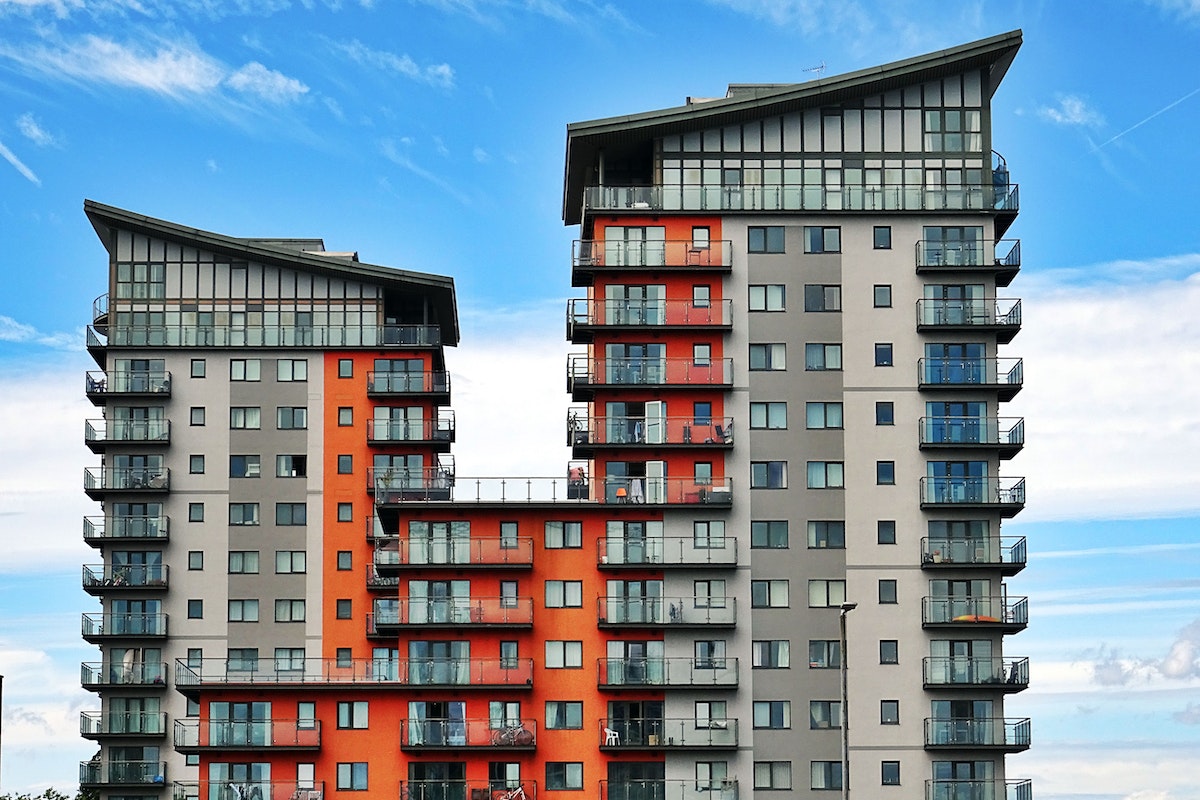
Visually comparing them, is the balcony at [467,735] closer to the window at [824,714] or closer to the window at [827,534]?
the window at [824,714]

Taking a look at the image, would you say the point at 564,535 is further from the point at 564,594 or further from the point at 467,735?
the point at 467,735

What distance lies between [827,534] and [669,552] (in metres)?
7.66

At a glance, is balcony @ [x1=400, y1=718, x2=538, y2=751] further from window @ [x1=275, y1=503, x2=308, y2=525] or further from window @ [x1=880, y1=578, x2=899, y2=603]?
window @ [x1=275, y1=503, x2=308, y2=525]

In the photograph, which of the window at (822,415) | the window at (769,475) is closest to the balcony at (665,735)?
the window at (769,475)

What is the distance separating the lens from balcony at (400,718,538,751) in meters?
101

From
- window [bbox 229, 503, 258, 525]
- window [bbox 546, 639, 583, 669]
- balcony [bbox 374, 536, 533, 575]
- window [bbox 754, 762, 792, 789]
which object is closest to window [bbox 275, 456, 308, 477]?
window [bbox 229, 503, 258, 525]

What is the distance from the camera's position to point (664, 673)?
102 m

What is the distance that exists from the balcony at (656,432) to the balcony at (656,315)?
4.44 meters

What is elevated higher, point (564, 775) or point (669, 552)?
point (669, 552)

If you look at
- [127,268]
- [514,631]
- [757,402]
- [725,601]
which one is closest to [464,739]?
[514,631]

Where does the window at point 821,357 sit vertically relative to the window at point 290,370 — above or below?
below

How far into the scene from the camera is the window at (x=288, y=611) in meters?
127

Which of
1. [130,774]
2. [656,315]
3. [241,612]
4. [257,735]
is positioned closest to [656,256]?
[656,315]

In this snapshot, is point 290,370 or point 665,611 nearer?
point 665,611
